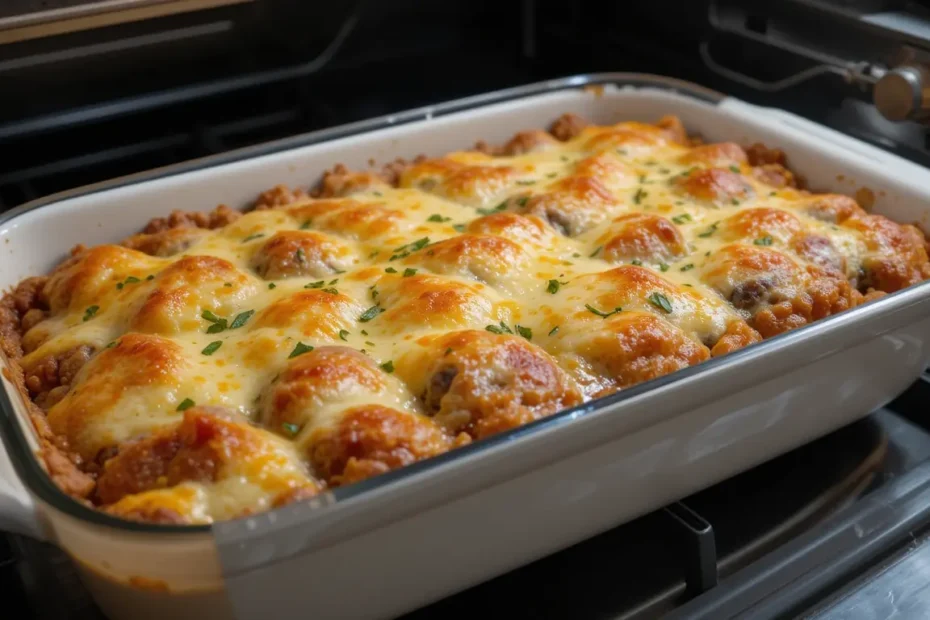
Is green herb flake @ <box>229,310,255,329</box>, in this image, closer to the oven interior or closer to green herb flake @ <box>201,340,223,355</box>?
green herb flake @ <box>201,340,223,355</box>

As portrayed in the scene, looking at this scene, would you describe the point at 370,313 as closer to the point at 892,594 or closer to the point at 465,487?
the point at 465,487

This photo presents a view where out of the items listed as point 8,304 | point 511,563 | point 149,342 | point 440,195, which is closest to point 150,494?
point 149,342

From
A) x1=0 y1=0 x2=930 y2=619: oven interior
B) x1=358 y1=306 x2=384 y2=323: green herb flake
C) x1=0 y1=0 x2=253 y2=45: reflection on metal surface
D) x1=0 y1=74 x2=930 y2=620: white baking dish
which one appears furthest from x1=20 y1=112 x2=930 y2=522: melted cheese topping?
x1=0 y1=0 x2=253 y2=45: reflection on metal surface

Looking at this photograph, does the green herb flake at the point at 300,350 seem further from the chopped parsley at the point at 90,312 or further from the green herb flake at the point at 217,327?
the chopped parsley at the point at 90,312

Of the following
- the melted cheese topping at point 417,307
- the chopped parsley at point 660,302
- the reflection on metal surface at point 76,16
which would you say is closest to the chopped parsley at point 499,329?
the melted cheese topping at point 417,307

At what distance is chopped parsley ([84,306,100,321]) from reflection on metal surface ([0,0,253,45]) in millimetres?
478

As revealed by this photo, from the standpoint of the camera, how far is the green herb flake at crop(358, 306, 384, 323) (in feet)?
4.89

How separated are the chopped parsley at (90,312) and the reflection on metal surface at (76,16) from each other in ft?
1.57

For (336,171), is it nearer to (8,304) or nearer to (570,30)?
(8,304)

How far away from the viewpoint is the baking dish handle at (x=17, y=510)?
1058 millimetres

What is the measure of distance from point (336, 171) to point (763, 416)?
41.0 inches

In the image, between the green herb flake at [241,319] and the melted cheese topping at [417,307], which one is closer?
the melted cheese topping at [417,307]

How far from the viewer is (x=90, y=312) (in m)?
1.57

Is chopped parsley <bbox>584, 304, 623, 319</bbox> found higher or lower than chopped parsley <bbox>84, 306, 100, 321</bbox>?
higher
